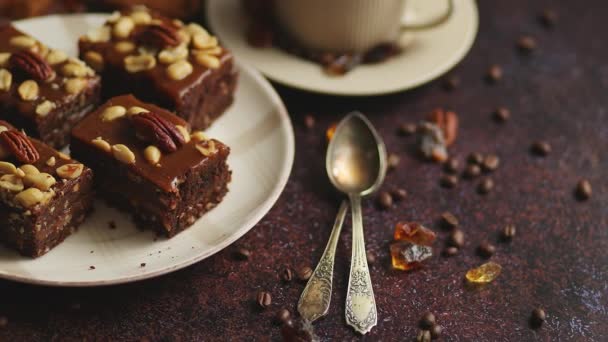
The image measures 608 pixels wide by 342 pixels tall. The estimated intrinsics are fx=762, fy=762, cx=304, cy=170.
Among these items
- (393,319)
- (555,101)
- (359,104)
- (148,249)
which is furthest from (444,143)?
(148,249)

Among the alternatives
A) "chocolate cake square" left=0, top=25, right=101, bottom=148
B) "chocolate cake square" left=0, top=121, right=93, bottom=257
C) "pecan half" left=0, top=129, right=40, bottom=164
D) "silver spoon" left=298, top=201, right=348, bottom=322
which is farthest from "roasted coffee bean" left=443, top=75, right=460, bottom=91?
"pecan half" left=0, top=129, right=40, bottom=164

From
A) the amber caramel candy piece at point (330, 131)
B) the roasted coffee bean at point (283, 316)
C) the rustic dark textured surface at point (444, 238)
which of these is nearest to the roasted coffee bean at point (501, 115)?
the rustic dark textured surface at point (444, 238)

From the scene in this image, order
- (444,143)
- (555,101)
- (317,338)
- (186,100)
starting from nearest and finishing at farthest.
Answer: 1. (317,338)
2. (186,100)
3. (444,143)
4. (555,101)

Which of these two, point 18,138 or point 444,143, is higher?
point 18,138

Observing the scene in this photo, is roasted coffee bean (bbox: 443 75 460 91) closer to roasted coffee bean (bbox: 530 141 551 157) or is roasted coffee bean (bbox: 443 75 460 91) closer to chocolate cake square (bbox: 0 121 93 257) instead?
roasted coffee bean (bbox: 530 141 551 157)

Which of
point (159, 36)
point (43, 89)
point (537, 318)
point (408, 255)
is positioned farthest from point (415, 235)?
point (43, 89)

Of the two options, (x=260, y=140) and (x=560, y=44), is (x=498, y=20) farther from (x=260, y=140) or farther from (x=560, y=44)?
(x=260, y=140)
